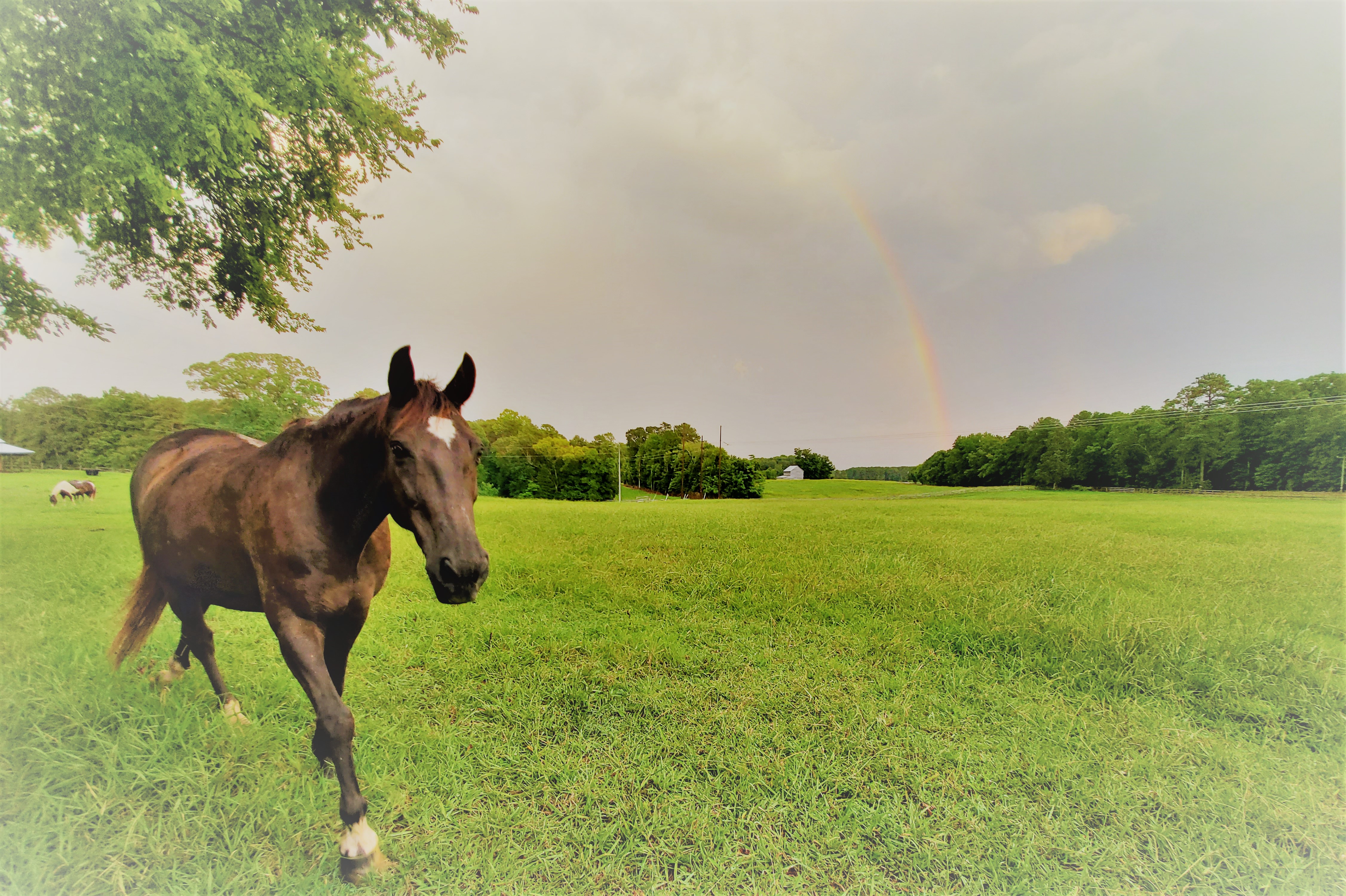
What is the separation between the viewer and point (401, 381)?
1.70 m

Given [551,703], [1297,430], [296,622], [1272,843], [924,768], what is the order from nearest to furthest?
[296,622] → [1272,843] → [924,768] → [551,703] → [1297,430]

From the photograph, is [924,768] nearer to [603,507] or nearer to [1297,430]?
[603,507]

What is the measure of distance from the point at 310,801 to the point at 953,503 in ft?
70.7

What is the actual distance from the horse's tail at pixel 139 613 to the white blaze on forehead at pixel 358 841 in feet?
6.29

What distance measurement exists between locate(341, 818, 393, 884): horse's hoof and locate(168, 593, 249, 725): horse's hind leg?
1.25 metres

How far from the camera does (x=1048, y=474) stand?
38562 millimetres

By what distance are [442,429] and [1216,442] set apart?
146 ft

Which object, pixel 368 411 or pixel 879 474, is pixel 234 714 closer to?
pixel 368 411

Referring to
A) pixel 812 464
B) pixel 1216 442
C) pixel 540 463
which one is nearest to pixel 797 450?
pixel 812 464

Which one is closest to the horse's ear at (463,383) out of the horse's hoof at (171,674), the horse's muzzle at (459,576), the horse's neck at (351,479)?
the horse's neck at (351,479)

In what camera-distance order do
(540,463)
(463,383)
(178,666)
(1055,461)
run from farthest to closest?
1. (1055,461)
2. (540,463)
3. (178,666)
4. (463,383)

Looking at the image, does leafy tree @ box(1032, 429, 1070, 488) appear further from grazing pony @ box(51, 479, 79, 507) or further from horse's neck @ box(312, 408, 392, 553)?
grazing pony @ box(51, 479, 79, 507)

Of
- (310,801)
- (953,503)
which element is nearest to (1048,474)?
(953,503)

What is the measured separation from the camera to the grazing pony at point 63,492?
352 cm
